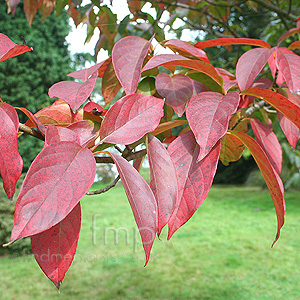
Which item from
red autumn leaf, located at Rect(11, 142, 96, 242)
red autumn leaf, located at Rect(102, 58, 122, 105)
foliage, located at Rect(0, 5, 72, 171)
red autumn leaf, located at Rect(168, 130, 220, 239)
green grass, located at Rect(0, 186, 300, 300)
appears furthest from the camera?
foliage, located at Rect(0, 5, 72, 171)

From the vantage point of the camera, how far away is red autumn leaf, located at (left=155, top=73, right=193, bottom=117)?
0.47 m

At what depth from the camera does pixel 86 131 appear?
0.42 m

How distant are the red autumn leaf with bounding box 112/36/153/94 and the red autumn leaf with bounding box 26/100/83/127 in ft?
0.29

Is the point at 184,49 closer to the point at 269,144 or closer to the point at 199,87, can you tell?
the point at 199,87

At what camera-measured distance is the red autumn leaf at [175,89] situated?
47 centimetres

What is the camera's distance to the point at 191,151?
1.32 feet

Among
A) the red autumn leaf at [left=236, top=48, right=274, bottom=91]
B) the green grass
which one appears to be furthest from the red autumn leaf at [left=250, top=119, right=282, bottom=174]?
the green grass

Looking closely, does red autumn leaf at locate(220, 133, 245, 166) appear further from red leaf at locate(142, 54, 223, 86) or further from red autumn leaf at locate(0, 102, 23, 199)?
red autumn leaf at locate(0, 102, 23, 199)

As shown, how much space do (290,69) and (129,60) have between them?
0.24 m

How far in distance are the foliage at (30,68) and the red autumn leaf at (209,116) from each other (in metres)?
5.52

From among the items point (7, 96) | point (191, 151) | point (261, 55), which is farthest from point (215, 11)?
point (7, 96)

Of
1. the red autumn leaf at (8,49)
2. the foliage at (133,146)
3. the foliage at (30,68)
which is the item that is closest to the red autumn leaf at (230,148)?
the foliage at (133,146)

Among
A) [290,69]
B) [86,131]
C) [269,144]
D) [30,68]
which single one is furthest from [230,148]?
[30,68]

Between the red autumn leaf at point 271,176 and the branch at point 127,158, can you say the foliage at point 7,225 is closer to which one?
the branch at point 127,158
